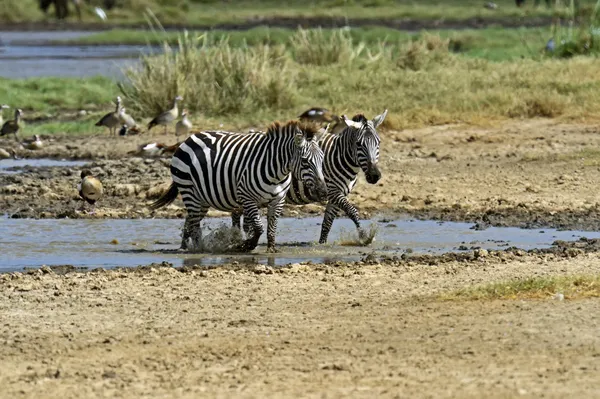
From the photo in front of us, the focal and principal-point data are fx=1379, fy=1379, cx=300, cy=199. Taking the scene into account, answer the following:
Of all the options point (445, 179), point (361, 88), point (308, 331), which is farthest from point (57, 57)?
point (308, 331)

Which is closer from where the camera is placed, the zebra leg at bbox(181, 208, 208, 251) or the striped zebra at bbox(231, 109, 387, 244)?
the zebra leg at bbox(181, 208, 208, 251)

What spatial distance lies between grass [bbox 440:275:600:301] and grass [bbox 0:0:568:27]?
4596cm

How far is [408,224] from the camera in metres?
14.2

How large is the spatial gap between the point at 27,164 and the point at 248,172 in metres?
7.38

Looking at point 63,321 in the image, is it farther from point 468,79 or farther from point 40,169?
point 468,79

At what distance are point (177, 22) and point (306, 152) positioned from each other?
4688 cm

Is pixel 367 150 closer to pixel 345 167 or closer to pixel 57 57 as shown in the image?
pixel 345 167

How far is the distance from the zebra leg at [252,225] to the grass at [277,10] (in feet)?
143

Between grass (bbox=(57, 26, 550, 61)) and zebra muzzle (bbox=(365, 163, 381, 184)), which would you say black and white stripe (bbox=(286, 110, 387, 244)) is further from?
grass (bbox=(57, 26, 550, 61))

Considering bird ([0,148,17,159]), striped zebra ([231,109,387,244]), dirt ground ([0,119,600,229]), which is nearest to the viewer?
striped zebra ([231,109,387,244])

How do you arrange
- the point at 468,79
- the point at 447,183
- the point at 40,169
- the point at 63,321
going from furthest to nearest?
the point at 468,79, the point at 40,169, the point at 447,183, the point at 63,321

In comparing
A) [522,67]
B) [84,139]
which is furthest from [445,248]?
[522,67]

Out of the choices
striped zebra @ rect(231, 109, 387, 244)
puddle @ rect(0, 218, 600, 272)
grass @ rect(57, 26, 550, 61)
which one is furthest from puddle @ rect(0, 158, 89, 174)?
grass @ rect(57, 26, 550, 61)

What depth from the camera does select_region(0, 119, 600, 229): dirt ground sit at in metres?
14.9
